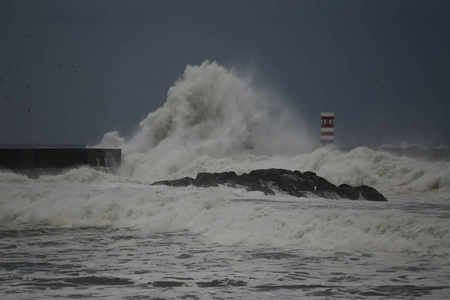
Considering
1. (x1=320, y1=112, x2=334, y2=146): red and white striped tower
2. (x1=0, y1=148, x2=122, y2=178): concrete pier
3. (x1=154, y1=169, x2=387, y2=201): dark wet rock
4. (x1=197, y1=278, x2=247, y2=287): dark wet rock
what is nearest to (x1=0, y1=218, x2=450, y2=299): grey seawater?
(x1=197, y1=278, x2=247, y2=287): dark wet rock

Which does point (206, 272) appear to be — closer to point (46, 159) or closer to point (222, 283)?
point (222, 283)

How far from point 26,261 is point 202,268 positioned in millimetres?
2176

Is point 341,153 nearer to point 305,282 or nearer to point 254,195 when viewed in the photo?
point 254,195

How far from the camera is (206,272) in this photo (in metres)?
7.61

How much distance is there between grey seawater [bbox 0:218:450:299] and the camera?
6.58 meters

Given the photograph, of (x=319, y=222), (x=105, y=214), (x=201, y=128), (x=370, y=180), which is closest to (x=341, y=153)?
(x=370, y=180)

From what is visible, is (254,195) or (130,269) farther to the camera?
(254,195)

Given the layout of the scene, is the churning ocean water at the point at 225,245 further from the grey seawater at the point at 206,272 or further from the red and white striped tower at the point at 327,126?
the red and white striped tower at the point at 327,126

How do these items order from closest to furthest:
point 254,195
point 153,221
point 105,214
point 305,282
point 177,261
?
point 305,282 → point 177,261 → point 153,221 → point 105,214 → point 254,195

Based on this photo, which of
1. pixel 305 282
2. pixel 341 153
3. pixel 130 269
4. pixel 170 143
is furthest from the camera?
pixel 170 143

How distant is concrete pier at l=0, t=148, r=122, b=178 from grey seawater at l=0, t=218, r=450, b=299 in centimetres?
1671

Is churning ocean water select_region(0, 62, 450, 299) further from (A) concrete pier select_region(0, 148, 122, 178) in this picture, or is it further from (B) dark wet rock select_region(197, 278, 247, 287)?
(A) concrete pier select_region(0, 148, 122, 178)

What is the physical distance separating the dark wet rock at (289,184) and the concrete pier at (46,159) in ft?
25.8

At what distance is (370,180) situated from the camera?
22.7 m
